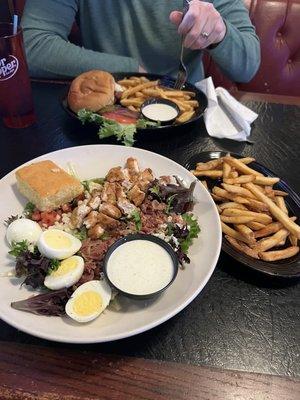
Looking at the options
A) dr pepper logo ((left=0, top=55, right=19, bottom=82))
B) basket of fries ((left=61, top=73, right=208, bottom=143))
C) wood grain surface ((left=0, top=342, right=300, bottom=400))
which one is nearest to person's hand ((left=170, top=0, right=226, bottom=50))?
basket of fries ((left=61, top=73, right=208, bottom=143))

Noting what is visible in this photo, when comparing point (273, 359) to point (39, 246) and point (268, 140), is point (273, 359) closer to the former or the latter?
point (39, 246)

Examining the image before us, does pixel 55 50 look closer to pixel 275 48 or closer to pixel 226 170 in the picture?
pixel 226 170

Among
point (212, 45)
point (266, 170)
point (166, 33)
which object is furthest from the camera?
point (166, 33)

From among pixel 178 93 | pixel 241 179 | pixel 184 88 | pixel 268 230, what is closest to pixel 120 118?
pixel 178 93

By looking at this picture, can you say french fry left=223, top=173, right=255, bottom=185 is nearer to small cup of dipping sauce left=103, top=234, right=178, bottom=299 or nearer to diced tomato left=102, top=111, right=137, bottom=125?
small cup of dipping sauce left=103, top=234, right=178, bottom=299

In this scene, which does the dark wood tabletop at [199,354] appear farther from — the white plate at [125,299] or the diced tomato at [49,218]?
the diced tomato at [49,218]

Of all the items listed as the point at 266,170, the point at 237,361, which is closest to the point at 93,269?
the point at 237,361

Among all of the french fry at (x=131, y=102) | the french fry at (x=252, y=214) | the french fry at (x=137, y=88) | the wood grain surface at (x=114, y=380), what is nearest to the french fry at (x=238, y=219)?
the french fry at (x=252, y=214)
